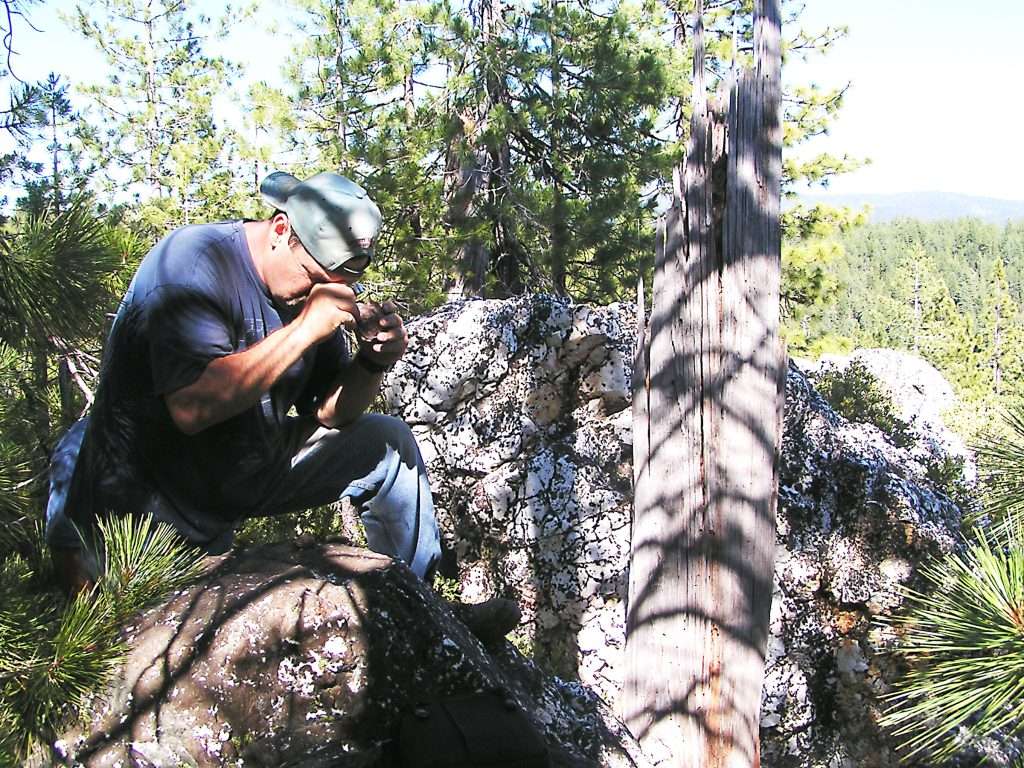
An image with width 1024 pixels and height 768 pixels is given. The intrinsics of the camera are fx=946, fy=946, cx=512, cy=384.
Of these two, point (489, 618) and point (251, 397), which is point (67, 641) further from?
point (489, 618)

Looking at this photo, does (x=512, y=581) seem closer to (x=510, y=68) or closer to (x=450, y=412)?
(x=450, y=412)

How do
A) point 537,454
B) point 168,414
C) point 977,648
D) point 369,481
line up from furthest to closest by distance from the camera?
point 537,454
point 369,481
point 168,414
point 977,648

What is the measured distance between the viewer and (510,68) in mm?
9258

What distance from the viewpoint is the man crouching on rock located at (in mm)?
2334

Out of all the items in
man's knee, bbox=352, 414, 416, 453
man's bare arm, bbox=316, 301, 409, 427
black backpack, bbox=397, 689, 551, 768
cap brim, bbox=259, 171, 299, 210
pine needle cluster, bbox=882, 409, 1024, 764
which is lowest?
black backpack, bbox=397, 689, 551, 768

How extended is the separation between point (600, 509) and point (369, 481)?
8.28ft

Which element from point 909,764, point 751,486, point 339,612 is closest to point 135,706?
point 339,612

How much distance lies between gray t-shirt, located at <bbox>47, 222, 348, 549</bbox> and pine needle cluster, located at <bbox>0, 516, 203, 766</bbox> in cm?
81

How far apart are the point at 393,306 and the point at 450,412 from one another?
9.29 ft

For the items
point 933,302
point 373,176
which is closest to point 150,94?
point 373,176

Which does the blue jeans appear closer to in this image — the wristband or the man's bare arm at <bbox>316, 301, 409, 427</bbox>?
the man's bare arm at <bbox>316, 301, 409, 427</bbox>

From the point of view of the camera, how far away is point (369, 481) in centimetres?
288

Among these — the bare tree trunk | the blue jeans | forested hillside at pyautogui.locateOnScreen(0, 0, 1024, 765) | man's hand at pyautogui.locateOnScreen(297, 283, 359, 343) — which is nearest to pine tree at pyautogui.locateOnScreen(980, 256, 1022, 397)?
forested hillside at pyautogui.locateOnScreen(0, 0, 1024, 765)

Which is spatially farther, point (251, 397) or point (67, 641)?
point (251, 397)
